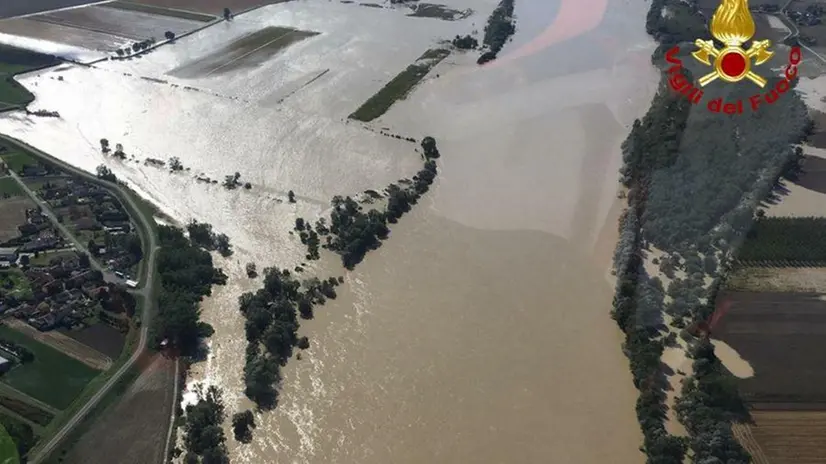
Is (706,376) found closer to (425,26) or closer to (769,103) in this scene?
(769,103)

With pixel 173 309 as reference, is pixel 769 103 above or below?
above

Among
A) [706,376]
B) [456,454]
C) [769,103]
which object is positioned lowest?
[456,454]

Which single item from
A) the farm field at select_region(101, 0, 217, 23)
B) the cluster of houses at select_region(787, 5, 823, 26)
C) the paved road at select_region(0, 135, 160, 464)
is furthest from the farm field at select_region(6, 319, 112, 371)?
the cluster of houses at select_region(787, 5, 823, 26)

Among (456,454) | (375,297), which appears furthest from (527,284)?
(456,454)

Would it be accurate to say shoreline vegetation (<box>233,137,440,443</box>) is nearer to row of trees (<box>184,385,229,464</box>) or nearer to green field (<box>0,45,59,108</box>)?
row of trees (<box>184,385,229,464</box>)

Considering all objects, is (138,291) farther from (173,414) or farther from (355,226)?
(355,226)
